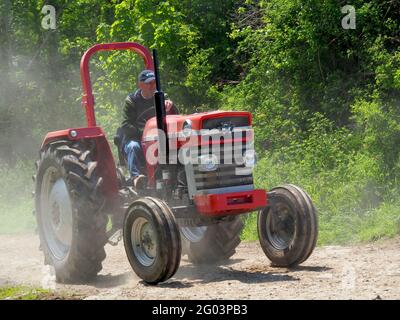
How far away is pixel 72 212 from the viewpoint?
9234 mm

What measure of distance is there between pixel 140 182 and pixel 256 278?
5.70 ft

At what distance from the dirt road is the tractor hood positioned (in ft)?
5.04

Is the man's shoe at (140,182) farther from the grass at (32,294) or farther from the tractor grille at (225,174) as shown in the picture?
the grass at (32,294)

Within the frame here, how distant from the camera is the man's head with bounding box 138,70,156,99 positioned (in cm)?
989

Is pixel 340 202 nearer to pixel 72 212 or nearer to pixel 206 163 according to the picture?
pixel 206 163

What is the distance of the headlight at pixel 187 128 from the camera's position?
891cm

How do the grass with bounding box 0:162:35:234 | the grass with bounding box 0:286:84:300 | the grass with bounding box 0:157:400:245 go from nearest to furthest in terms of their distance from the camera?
the grass with bounding box 0:286:84:300 → the grass with bounding box 0:157:400:245 → the grass with bounding box 0:162:35:234

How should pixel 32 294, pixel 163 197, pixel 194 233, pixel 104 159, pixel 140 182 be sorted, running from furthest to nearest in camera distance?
pixel 194 233
pixel 104 159
pixel 140 182
pixel 163 197
pixel 32 294

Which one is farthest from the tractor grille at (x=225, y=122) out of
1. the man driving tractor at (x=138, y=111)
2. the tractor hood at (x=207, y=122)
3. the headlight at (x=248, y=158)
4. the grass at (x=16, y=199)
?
the grass at (x=16, y=199)

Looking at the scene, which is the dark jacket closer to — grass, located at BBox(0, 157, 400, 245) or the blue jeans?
the blue jeans

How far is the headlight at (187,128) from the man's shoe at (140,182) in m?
0.83

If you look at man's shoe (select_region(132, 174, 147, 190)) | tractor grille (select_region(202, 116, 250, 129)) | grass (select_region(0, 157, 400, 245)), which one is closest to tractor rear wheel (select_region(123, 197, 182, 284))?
man's shoe (select_region(132, 174, 147, 190))

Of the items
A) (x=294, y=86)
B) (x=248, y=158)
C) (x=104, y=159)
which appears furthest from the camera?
(x=294, y=86)

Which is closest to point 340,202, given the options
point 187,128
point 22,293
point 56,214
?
point 187,128
